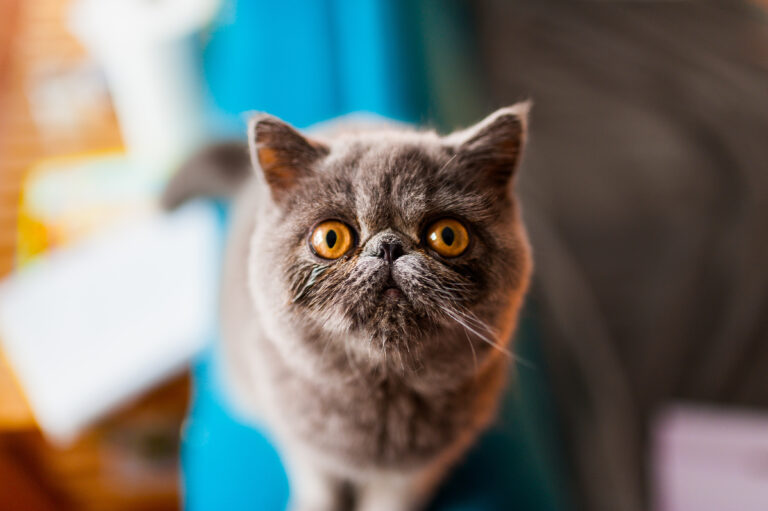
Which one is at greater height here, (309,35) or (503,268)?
(309,35)

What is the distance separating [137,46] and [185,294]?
62 centimetres

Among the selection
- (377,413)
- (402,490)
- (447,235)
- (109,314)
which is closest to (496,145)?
(447,235)

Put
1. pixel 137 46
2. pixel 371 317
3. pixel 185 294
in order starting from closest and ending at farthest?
pixel 371 317 → pixel 137 46 → pixel 185 294

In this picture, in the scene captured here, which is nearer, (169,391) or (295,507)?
(295,507)

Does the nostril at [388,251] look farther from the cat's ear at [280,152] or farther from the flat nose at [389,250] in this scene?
the cat's ear at [280,152]

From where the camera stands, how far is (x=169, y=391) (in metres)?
1.37

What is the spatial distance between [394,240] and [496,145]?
191 millimetres

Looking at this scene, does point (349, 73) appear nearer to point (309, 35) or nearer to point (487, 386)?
point (309, 35)

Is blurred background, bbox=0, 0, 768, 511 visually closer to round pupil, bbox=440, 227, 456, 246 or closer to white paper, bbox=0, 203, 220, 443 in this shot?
white paper, bbox=0, 203, 220, 443

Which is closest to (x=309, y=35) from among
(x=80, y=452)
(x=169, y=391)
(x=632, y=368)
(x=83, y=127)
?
(x=83, y=127)

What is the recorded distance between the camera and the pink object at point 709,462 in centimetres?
151

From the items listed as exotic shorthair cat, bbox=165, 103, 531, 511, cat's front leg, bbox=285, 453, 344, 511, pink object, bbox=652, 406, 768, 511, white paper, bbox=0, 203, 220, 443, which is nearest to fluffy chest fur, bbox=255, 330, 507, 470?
exotic shorthair cat, bbox=165, 103, 531, 511

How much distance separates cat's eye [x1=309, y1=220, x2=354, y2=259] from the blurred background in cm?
56

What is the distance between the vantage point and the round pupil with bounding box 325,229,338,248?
63 cm
